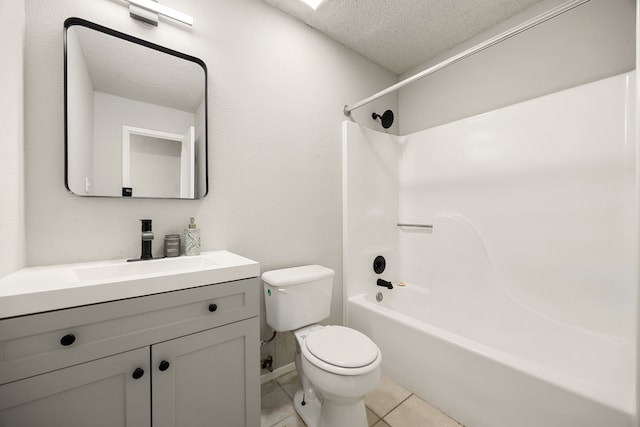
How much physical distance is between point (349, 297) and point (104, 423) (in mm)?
1489

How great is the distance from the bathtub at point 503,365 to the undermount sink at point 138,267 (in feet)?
3.92

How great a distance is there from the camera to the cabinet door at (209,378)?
884 millimetres

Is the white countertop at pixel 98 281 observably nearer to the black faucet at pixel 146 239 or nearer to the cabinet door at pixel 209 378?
the black faucet at pixel 146 239

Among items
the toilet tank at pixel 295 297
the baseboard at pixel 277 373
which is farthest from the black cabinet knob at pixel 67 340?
the baseboard at pixel 277 373

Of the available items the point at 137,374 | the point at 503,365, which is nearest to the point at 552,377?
the point at 503,365

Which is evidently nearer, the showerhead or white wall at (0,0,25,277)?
white wall at (0,0,25,277)

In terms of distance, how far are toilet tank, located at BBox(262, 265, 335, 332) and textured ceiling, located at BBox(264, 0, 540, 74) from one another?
5.71 ft

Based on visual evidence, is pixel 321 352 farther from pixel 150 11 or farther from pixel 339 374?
pixel 150 11

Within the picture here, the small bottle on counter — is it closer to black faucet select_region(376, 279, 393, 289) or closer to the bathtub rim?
the bathtub rim

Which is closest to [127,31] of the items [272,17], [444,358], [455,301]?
[272,17]

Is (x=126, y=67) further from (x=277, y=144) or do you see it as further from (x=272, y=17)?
(x=272, y=17)

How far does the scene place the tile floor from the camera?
52.1 inches

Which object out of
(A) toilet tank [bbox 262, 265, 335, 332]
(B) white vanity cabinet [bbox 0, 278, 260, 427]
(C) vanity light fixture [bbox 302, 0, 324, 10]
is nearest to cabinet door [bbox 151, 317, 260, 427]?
(B) white vanity cabinet [bbox 0, 278, 260, 427]

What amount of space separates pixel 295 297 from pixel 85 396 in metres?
0.89
